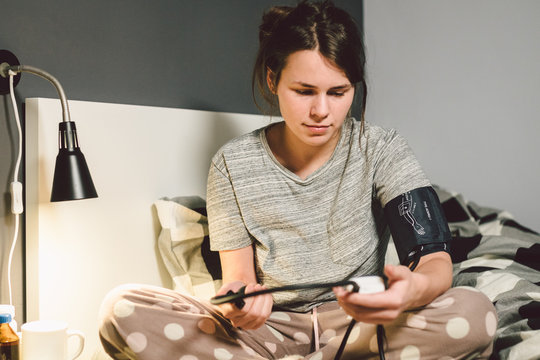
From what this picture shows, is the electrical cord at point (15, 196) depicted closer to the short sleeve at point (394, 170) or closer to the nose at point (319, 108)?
the nose at point (319, 108)

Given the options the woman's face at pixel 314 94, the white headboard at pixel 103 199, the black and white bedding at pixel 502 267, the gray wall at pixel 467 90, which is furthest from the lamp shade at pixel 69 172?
the gray wall at pixel 467 90

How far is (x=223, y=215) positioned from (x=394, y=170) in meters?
0.39

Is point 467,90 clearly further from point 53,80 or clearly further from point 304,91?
point 53,80

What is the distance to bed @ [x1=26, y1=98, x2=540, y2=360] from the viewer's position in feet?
3.89

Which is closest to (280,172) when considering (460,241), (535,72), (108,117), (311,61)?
(311,61)

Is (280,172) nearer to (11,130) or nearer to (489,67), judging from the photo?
(11,130)

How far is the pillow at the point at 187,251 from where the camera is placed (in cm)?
136

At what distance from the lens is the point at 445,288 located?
3.30 ft

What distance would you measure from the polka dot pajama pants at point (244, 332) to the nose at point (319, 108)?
41 centimetres

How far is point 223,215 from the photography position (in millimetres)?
1241

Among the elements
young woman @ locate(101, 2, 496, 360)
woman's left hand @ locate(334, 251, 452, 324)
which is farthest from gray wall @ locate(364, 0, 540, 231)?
woman's left hand @ locate(334, 251, 452, 324)

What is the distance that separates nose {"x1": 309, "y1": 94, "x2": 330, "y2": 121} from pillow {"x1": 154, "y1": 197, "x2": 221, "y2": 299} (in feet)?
1.52

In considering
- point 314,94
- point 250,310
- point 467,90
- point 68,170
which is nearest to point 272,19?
point 314,94

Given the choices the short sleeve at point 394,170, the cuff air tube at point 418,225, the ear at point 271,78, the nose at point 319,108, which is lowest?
the cuff air tube at point 418,225
